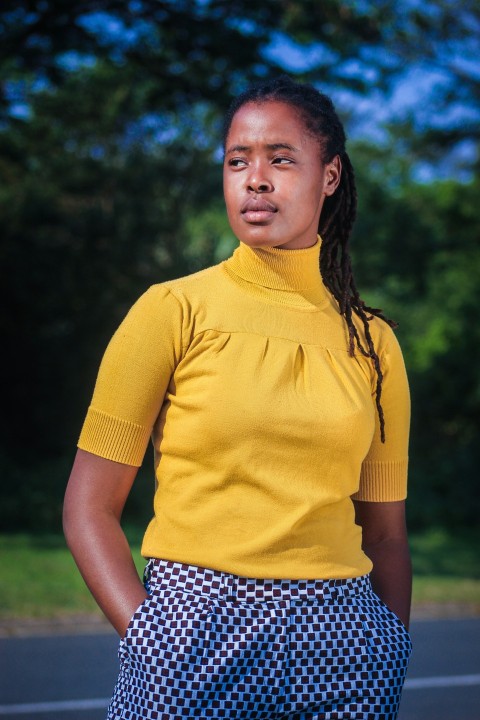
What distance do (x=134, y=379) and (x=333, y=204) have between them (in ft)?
2.14

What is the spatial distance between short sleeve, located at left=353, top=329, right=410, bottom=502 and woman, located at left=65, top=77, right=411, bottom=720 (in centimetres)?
12

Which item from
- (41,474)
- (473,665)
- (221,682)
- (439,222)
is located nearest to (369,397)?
(221,682)

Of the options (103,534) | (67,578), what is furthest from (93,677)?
(103,534)

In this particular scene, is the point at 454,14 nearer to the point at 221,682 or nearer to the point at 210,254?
the point at 210,254

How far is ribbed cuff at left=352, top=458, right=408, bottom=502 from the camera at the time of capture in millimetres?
2102

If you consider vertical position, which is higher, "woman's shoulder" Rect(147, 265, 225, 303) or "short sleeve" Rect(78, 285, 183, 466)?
"woman's shoulder" Rect(147, 265, 225, 303)

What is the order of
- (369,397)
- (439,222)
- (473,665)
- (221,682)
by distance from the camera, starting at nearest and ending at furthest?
1. (221,682)
2. (369,397)
3. (473,665)
4. (439,222)

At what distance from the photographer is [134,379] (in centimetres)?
182

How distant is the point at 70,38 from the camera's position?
33.7ft

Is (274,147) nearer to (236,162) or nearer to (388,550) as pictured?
(236,162)

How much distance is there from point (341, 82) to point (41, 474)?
8.32 m

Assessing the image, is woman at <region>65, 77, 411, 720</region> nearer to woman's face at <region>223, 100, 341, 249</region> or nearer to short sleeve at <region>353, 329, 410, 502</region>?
woman's face at <region>223, 100, 341, 249</region>

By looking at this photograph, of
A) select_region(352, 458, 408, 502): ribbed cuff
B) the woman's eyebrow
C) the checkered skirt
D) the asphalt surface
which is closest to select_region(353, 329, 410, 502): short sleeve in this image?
select_region(352, 458, 408, 502): ribbed cuff

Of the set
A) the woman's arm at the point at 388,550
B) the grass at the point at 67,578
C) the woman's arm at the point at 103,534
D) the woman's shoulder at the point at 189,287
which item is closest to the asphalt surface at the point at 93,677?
the grass at the point at 67,578
